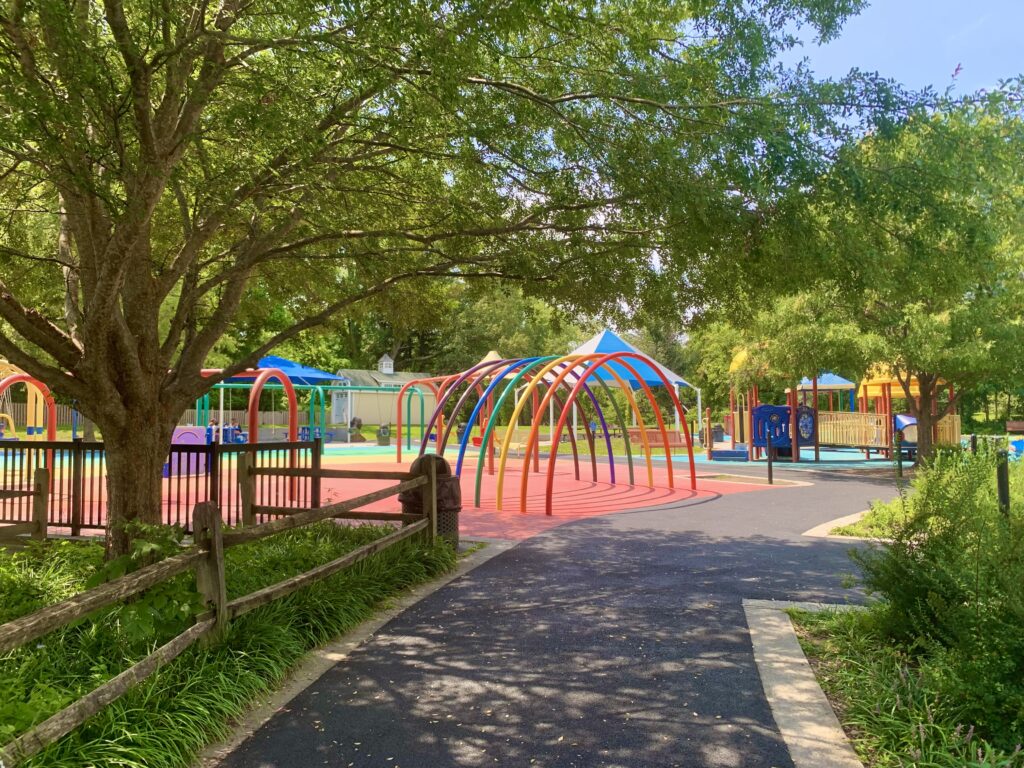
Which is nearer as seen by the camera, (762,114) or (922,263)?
(762,114)

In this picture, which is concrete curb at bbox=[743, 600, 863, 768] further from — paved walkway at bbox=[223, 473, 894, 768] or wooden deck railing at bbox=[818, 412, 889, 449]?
wooden deck railing at bbox=[818, 412, 889, 449]

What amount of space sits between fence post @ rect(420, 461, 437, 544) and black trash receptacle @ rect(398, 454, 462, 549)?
0.07 m

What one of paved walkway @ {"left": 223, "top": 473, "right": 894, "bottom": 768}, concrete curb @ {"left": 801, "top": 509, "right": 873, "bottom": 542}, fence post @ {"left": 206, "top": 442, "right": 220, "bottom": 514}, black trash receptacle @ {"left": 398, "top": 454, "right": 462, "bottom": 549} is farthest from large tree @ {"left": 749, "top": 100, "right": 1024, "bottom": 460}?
fence post @ {"left": 206, "top": 442, "right": 220, "bottom": 514}

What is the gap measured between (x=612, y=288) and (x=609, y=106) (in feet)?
6.91

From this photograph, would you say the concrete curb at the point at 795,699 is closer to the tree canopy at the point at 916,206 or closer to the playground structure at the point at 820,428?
the tree canopy at the point at 916,206

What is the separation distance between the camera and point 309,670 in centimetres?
477

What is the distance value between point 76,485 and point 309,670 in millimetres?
5708

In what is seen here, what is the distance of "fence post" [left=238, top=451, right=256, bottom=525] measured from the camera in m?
8.91

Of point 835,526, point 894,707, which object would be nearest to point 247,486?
point 894,707

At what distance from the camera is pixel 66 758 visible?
3240 mm

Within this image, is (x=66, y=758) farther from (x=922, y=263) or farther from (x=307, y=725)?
(x=922, y=263)

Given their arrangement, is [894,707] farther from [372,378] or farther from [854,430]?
[372,378]

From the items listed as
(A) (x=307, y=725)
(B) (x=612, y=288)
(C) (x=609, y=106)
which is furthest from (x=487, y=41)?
(A) (x=307, y=725)

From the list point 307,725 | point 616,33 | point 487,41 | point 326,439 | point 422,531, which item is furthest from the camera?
point 326,439
